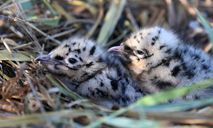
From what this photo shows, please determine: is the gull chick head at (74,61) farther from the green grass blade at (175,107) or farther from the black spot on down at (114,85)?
the green grass blade at (175,107)

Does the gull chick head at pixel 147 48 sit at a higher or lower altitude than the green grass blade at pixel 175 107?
higher

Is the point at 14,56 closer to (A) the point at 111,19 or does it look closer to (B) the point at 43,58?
(B) the point at 43,58

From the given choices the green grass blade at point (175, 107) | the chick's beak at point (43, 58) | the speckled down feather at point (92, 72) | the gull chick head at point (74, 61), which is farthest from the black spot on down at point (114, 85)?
the green grass blade at point (175, 107)

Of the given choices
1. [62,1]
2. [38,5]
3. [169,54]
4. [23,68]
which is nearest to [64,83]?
[23,68]

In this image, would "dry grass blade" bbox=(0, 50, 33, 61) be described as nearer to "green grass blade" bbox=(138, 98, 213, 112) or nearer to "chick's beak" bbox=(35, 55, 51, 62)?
"chick's beak" bbox=(35, 55, 51, 62)

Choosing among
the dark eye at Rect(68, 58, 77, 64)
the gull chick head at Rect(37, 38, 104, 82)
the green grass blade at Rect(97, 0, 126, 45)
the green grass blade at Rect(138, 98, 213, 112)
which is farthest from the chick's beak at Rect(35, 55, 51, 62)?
the green grass blade at Rect(97, 0, 126, 45)

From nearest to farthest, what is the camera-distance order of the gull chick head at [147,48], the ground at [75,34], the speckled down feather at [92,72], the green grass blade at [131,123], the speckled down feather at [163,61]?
the green grass blade at [131,123] → the ground at [75,34] → the speckled down feather at [92,72] → the speckled down feather at [163,61] → the gull chick head at [147,48]

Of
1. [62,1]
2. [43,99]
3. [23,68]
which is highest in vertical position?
[62,1]

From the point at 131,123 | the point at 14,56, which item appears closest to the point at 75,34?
the point at 14,56

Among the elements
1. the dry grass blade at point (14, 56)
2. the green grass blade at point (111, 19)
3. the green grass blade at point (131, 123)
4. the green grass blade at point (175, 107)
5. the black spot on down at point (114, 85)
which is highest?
the green grass blade at point (111, 19)

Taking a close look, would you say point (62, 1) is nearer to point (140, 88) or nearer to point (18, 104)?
point (140, 88)

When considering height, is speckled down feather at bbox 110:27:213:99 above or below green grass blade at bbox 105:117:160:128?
above
